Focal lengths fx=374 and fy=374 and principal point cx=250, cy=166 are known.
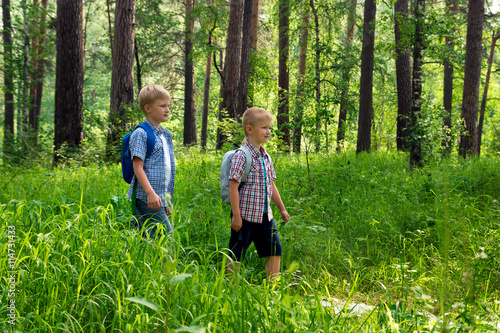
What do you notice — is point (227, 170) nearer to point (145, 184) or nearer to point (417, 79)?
point (145, 184)

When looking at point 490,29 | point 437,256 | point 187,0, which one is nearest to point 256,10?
point 187,0

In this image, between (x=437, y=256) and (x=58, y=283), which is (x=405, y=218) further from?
(x=58, y=283)

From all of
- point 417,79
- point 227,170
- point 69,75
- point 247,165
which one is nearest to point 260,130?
point 247,165

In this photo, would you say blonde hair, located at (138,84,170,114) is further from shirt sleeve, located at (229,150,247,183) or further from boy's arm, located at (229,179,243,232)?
boy's arm, located at (229,179,243,232)

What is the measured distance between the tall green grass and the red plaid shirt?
0.40m

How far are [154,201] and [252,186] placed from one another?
82cm

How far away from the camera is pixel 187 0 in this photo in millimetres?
20938

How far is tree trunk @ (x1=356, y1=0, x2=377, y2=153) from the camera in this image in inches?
473

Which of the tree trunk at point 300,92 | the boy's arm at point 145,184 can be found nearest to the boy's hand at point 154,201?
the boy's arm at point 145,184

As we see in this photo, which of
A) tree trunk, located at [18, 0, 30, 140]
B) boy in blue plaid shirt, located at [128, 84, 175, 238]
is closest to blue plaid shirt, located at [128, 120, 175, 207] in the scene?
boy in blue plaid shirt, located at [128, 84, 175, 238]

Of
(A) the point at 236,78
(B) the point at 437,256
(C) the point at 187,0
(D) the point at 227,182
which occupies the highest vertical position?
(C) the point at 187,0

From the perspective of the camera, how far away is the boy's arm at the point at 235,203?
308 centimetres

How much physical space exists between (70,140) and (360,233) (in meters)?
7.97

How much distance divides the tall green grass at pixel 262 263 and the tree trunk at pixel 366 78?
17.0ft
